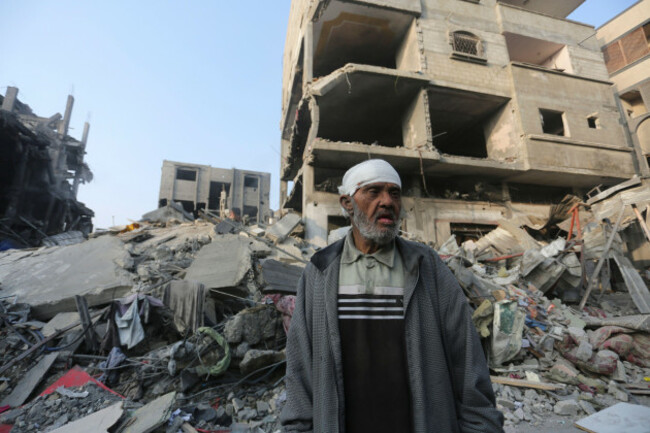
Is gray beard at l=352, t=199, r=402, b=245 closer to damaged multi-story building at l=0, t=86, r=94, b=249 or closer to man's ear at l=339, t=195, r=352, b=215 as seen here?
man's ear at l=339, t=195, r=352, b=215

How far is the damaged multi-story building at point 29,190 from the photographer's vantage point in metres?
14.2

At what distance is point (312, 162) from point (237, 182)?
18.6 metres

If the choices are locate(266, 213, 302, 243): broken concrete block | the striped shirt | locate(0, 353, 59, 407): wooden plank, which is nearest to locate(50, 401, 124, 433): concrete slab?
locate(0, 353, 59, 407): wooden plank

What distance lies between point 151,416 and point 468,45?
51.2 ft

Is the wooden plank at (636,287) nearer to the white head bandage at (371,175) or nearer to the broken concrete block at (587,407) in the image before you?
the broken concrete block at (587,407)

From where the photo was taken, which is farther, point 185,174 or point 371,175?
point 185,174

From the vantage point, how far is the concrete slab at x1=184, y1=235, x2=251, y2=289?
5.00m

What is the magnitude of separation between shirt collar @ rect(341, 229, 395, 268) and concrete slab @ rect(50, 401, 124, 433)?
3.13m

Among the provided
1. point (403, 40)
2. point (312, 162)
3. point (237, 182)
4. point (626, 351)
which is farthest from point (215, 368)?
point (237, 182)

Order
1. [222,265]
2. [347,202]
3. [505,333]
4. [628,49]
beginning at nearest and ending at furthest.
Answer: [347,202] < [505,333] < [222,265] < [628,49]

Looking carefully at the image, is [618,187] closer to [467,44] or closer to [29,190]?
[467,44]

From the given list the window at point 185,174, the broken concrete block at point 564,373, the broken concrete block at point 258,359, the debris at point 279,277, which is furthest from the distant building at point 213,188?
the broken concrete block at point 564,373

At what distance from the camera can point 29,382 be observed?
3.69 meters

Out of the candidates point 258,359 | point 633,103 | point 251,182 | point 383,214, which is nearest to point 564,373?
point 258,359
